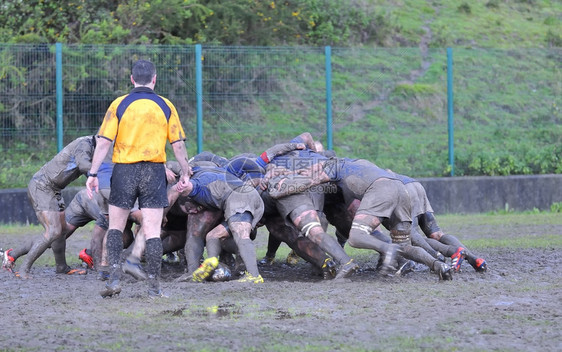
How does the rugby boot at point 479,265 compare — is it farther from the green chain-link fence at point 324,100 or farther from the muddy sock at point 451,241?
the green chain-link fence at point 324,100

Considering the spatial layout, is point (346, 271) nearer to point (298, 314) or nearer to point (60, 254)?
point (298, 314)

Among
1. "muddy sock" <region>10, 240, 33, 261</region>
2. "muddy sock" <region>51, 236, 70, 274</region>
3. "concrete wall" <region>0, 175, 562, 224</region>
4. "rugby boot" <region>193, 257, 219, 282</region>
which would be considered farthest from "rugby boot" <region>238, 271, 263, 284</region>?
"concrete wall" <region>0, 175, 562, 224</region>

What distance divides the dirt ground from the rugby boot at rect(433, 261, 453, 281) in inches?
4.7

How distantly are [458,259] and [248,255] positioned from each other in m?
2.38

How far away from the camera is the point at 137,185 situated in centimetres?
797

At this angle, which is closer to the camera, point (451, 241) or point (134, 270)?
point (134, 270)

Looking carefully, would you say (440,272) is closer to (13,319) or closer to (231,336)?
(231,336)

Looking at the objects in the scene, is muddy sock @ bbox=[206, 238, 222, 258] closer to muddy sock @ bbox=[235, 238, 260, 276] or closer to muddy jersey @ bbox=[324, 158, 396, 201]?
muddy sock @ bbox=[235, 238, 260, 276]

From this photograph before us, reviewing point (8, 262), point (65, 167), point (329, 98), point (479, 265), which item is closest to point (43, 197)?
point (65, 167)

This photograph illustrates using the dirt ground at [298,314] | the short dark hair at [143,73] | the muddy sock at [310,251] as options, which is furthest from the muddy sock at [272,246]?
the short dark hair at [143,73]

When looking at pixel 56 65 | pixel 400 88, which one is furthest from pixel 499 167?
pixel 56 65

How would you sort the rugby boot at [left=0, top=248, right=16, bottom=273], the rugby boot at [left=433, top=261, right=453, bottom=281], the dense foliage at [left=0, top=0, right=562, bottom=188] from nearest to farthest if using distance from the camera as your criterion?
the rugby boot at [left=433, top=261, right=453, bottom=281] < the rugby boot at [left=0, top=248, right=16, bottom=273] < the dense foliage at [left=0, top=0, right=562, bottom=188]

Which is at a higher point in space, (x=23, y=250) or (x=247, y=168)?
(x=247, y=168)

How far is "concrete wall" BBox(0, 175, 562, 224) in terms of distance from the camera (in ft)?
57.2
